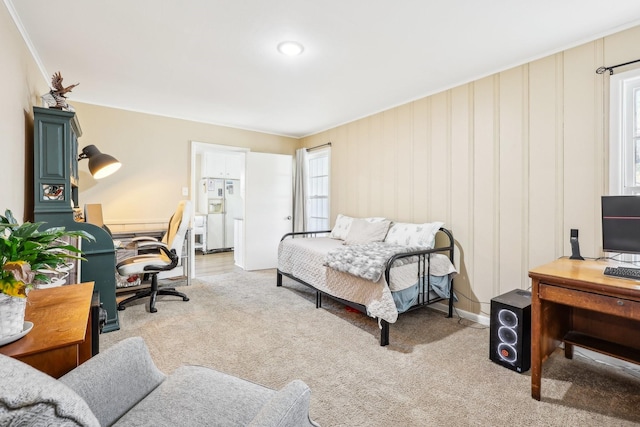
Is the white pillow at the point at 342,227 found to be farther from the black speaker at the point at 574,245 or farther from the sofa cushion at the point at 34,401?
the sofa cushion at the point at 34,401

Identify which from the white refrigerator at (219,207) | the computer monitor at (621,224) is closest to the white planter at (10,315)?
the computer monitor at (621,224)

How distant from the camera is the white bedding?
7.92 feet

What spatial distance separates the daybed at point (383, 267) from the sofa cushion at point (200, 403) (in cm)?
148

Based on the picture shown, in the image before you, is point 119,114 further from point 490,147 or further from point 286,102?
point 490,147

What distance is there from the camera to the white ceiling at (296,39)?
75.1 inches

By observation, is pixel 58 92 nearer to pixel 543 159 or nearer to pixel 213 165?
pixel 543 159

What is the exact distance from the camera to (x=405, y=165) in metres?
3.59

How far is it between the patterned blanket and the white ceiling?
1.67m

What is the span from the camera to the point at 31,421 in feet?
1.67

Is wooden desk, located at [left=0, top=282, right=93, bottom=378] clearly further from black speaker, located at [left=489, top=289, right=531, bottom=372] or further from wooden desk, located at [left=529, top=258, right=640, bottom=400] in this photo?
black speaker, located at [left=489, top=289, right=531, bottom=372]

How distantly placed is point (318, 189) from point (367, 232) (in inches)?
73.6

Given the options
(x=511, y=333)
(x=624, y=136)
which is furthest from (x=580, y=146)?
(x=511, y=333)

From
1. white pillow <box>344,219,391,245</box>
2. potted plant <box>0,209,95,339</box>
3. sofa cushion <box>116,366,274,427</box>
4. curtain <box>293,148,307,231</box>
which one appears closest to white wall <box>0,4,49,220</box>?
potted plant <box>0,209,95,339</box>

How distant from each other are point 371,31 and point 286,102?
5.57ft
